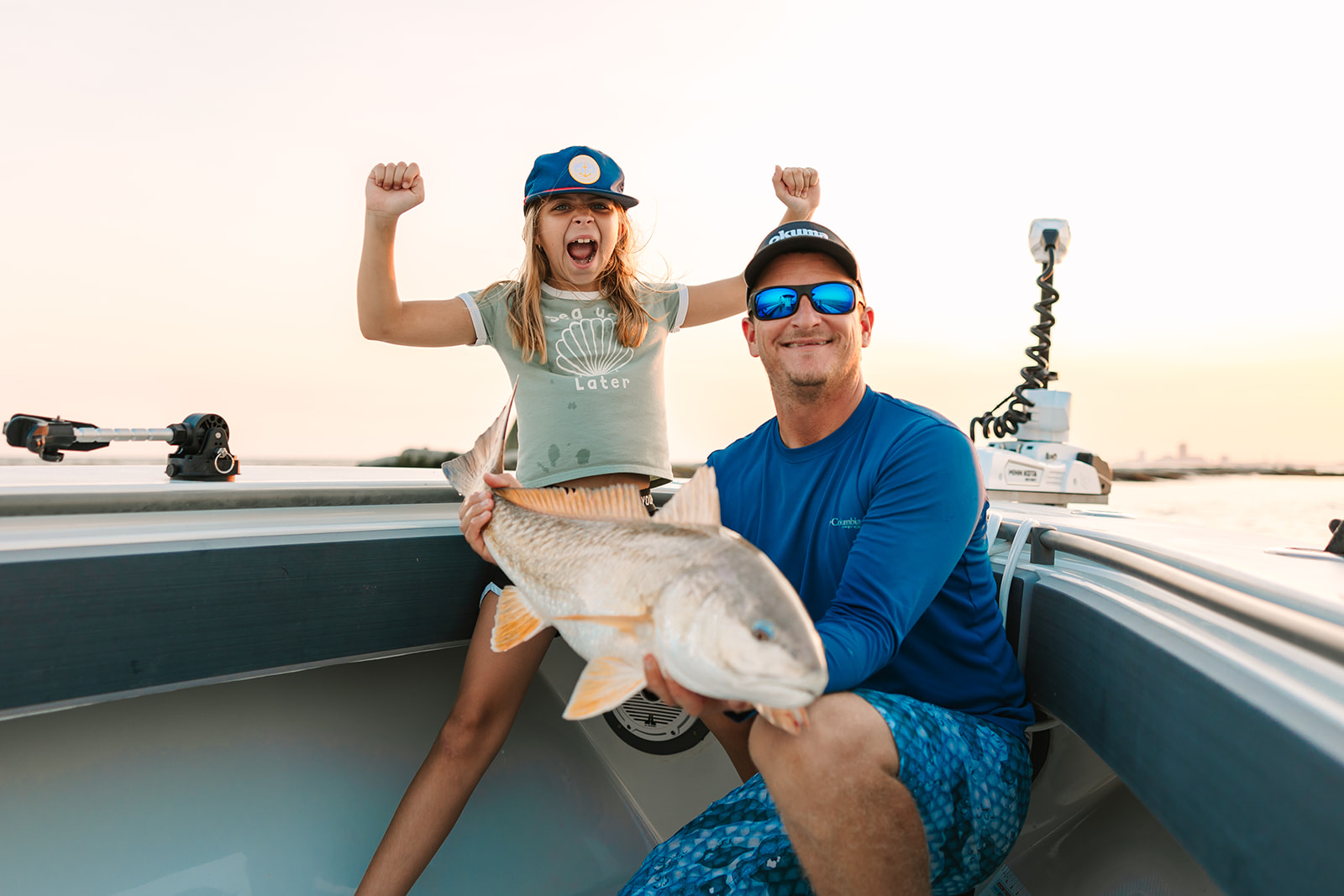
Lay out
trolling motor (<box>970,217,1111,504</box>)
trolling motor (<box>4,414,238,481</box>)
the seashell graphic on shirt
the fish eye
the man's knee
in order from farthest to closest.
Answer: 1. trolling motor (<box>970,217,1111,504</box>)
2. the seashell graphic on shirt
3. trolling motor (<box>4,414,238,481</box>)
4. the man's knee
5. the fish eye

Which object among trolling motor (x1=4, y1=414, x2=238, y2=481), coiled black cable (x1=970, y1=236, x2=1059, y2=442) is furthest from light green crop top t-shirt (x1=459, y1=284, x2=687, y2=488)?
coiled black cable (x1=970, y1=236, x2=1059, y2=442)

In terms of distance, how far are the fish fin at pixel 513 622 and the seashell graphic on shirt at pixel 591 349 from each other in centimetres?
105

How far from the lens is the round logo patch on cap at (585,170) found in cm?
269

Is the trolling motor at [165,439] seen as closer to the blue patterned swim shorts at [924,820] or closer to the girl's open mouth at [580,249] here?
the girl's open mouth at [580,249]

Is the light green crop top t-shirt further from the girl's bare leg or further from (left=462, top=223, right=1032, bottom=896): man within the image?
Result: the girl's bare leg

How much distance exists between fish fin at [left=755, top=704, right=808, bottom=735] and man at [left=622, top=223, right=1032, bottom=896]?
0.07m

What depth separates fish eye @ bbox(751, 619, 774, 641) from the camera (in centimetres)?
124

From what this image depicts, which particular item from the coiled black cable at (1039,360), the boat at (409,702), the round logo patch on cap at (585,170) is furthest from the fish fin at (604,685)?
the coiled black cable at (1039,360)

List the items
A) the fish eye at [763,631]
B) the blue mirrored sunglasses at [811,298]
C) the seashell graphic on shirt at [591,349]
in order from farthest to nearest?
the seashell graphic on shirt at [591,349] → the blue mirrored sunglasses at [811,298] → the fish eye at [763,631]

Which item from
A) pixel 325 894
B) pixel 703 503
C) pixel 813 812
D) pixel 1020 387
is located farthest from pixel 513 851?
pixel 1020 387

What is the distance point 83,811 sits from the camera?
2.44 meters

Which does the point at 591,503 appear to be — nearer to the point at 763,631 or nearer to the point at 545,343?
the point at 763,631

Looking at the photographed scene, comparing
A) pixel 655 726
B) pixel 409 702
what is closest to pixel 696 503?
pixel 655 726

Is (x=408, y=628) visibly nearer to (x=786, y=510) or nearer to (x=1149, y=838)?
(x=786, y=510)
